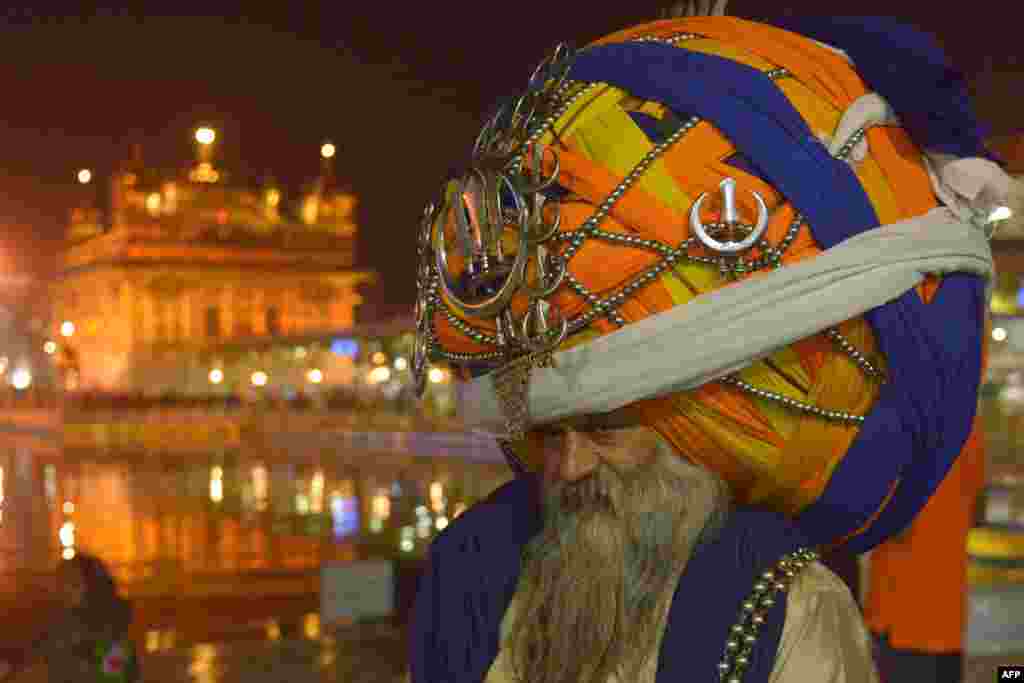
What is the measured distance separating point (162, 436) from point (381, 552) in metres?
22.8

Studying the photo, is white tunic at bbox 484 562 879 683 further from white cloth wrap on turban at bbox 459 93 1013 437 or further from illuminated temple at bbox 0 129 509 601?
illuminated temple at bbox 0 129 509 601

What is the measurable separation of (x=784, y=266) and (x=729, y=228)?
7 cm

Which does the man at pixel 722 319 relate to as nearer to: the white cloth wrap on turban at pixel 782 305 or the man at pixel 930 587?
the white cloth wrap on turban at pixel 782 305

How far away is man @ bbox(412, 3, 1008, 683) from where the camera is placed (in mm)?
1174

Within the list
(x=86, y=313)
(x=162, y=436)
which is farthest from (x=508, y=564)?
(x=86, y=313)

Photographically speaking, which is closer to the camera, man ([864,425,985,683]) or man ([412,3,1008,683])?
man ([412,3,1008,683])

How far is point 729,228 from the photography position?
1.16 meters

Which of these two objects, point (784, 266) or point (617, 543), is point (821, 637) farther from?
point (784, 266)

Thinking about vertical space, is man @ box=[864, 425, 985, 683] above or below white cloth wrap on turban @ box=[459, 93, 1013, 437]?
below

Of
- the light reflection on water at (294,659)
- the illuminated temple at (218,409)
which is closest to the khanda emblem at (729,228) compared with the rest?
the illuminated temple at (218,409)

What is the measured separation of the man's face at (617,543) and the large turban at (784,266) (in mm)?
42

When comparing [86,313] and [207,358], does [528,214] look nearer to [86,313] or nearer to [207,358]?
[207,358]

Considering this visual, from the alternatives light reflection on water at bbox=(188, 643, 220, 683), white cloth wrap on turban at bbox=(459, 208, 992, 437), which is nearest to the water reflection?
light reflection on water at bbox=(188, 643, 220, 683)

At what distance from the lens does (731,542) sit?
1.25 m
